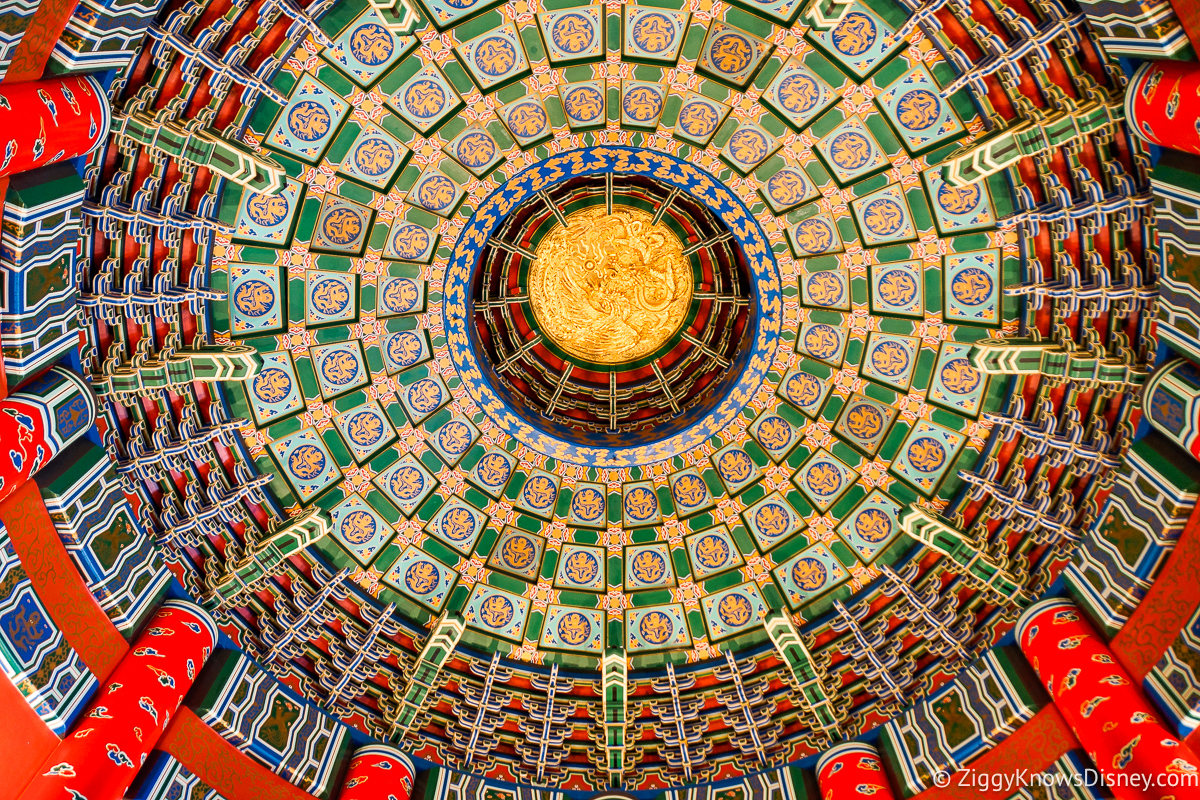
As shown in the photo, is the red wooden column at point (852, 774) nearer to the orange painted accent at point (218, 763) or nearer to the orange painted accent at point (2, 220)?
the orange painted accent at point (218, 763)

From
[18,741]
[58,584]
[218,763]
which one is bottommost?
[218,763]

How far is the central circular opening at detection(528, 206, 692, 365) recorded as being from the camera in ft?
54.0

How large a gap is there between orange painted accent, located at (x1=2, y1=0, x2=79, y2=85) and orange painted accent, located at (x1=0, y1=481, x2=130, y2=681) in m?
5.83

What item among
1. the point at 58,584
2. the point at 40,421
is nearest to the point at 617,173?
the point at 40,421

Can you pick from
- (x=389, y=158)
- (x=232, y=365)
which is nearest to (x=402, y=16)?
(x=389, y=158)

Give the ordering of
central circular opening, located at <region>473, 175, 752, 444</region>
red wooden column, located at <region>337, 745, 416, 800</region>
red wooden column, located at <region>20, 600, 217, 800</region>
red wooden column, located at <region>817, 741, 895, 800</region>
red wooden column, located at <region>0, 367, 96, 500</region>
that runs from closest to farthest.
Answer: red wooden column, located at <region>0, 367, 96, 500</region>, red wooden column, located at <region>20, 600, 217, 800</region>, red wooden column, located at <region>817, 741, 895, 800</region>, red wooden column, located at <region>337, 745, 416, 800</region>, central circular opening, located at <region>473, 175, 752, 444</region>

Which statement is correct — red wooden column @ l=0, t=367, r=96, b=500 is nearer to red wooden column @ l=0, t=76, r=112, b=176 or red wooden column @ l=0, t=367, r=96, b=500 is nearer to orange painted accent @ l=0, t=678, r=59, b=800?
orange painted accent @ l=0, t=678, r=59, b=800

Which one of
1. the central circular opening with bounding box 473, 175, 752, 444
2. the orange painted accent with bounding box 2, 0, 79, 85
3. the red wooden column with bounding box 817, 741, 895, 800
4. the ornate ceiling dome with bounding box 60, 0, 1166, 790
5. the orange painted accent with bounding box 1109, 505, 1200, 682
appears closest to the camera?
the orange painted accent with bounding box 2, 0, 79, 85

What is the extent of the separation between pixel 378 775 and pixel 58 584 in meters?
6.58

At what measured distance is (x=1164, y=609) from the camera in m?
11.0

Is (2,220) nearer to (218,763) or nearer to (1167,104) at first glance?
(218,763)

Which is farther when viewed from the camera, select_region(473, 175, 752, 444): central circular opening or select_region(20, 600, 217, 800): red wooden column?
select_region(473, 175, 752, 444): central circular opening

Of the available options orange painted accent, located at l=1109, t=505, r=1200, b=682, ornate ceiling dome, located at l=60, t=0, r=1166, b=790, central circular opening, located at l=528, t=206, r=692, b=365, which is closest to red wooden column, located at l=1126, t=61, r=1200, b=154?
ornate ceiling dome, located at l=60, t=0, r=1166, b=790

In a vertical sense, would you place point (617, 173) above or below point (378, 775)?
above
